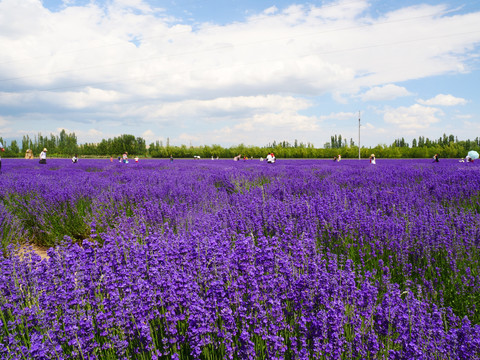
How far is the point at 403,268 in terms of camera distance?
2.79 meters

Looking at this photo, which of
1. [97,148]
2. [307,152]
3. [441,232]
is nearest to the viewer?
[441,232]

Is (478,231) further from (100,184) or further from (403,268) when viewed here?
(100,184)

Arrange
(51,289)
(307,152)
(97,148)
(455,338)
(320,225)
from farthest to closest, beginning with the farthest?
(97,148)
(307,152)
(320,225)
(51,289)
(455,338)

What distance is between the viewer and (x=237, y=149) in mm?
57938

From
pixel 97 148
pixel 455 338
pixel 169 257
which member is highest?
pixel 97 148

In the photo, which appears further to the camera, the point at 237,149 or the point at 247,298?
the point at 237,149

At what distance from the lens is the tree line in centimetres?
4622

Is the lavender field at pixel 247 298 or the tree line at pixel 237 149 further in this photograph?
the tree line at pixel 237 149

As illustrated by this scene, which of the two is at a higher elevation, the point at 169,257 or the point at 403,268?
the point at 169,257

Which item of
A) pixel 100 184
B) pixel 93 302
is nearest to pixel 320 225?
pixel 93 302

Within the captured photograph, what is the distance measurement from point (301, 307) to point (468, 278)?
1904mm

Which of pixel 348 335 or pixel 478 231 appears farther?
pixel 478 231

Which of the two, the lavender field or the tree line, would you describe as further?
the tree line

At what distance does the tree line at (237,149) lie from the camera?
46.2 metres
